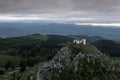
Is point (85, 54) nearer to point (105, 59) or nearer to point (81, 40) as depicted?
point (105, 59)

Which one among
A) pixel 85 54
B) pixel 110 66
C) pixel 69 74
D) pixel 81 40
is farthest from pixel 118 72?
pixel 81 40

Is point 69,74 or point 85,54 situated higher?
point 85,54

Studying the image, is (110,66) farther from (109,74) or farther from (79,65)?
(79,65)

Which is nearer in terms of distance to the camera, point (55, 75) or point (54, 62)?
point (55, 75)

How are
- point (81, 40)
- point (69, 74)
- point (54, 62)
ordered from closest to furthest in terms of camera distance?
point (69, 74), point (54, 62), point (81, 40)

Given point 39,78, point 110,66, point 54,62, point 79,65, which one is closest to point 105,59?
point 110,66

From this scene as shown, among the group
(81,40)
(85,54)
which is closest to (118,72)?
(85,54)

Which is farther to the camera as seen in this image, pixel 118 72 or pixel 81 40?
pixel 81 40

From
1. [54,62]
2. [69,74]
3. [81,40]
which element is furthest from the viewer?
[81,40]
